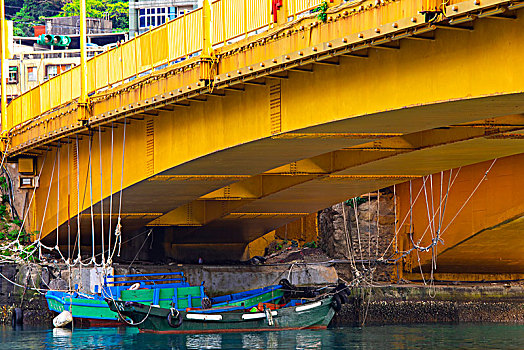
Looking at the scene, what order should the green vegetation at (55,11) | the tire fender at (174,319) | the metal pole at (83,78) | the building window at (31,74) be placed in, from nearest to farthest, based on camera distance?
1. the metal pole at (83,78)
2. the tire fender at (174,319)
3. the building window at (31,74)
4. the green vegetation at (55,11)

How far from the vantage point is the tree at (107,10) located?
341ft

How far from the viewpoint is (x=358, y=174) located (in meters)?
31.2

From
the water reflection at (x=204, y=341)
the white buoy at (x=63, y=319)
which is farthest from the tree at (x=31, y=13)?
the water reflection at (x=204, y=341)

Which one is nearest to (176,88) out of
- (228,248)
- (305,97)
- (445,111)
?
(305,97)

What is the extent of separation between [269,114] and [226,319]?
42.2 ft

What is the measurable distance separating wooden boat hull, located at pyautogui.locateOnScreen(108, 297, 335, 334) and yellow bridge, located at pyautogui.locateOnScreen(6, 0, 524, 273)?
3637 millimetres

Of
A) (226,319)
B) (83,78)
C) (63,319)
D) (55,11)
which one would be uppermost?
(55,11)

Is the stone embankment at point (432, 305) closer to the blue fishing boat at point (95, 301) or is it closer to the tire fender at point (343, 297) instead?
the tire fender at point (343, 297)

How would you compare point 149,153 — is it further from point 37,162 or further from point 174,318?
point 37,162

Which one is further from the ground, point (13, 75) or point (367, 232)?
point (13, 75)

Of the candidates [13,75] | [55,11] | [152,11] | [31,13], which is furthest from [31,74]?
[55,11]

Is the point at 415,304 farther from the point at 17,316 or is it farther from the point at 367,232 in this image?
the point at 17,316

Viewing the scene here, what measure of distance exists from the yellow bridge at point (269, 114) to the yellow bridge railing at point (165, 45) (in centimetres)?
5

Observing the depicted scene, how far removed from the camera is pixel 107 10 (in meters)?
106
